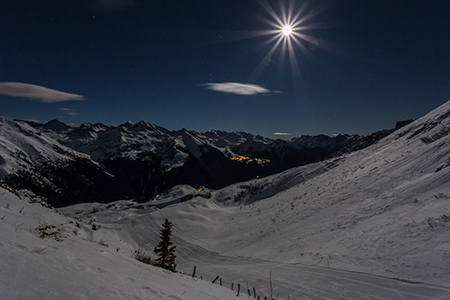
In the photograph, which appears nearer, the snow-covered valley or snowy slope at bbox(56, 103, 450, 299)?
the snow-covered valley

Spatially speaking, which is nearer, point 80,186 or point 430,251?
point 430,251

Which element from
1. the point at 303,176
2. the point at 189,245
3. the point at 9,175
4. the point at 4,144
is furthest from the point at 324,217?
the point at 4,144

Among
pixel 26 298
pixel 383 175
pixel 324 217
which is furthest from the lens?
pixel 383 175

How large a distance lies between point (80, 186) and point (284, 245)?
190 m

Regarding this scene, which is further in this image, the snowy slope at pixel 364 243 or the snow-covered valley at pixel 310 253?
the snowy slope at pixel 364 243

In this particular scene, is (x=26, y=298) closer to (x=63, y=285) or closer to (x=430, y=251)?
(x=63, y=285)

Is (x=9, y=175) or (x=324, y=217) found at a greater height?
(x=9, y=175)

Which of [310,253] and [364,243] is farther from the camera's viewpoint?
[310,253]

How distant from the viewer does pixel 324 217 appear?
51.1ft

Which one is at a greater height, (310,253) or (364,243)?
(364,243)

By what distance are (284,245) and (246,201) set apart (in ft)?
118

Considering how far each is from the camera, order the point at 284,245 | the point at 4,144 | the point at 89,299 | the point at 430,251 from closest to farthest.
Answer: the point at 89,299, the point at 430,251, the point at 284,245, the point at 4,144

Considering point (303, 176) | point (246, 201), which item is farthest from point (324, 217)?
point (246, 201)

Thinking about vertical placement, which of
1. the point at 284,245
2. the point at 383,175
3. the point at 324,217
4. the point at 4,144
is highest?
the point at 4,144
